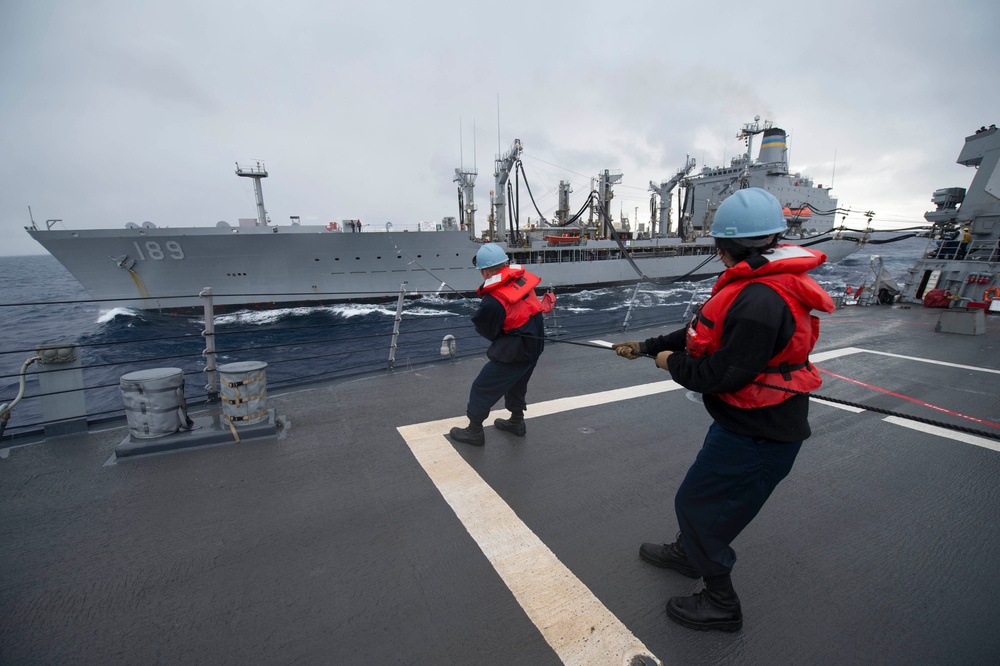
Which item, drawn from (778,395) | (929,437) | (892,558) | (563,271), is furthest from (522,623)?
(563,271)

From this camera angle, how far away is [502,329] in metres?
3.05

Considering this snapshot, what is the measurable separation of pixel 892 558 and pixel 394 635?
2.53 metres

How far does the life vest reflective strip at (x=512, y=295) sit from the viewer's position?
9.76 feet

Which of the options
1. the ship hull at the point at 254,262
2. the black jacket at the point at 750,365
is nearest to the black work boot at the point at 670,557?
the black jacket at the point at 750,365

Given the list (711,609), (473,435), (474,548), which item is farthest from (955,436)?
(474,548)

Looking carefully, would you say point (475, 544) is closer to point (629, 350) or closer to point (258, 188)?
point (629, 350)

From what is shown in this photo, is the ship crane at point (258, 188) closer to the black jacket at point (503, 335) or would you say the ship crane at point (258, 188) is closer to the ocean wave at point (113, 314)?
the ocean wave at point (113, 314)

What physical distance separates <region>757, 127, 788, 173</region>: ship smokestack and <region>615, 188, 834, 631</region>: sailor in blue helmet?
47534mm

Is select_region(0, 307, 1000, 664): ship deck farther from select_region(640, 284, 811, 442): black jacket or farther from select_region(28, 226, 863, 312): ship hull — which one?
select_region(28, 226, 863, 312): ship hull

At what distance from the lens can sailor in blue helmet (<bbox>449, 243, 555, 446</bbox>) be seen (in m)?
2.97

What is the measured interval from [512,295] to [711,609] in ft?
6.95

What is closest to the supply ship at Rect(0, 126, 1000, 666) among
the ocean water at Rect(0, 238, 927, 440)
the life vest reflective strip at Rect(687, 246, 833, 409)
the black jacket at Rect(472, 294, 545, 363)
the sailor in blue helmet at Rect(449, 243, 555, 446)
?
the life vest reflective strip at Rect(687, 246, 833, 409)

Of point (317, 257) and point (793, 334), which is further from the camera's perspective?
point (317, 257)

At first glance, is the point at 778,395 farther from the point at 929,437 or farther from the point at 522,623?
the point at 929,437
